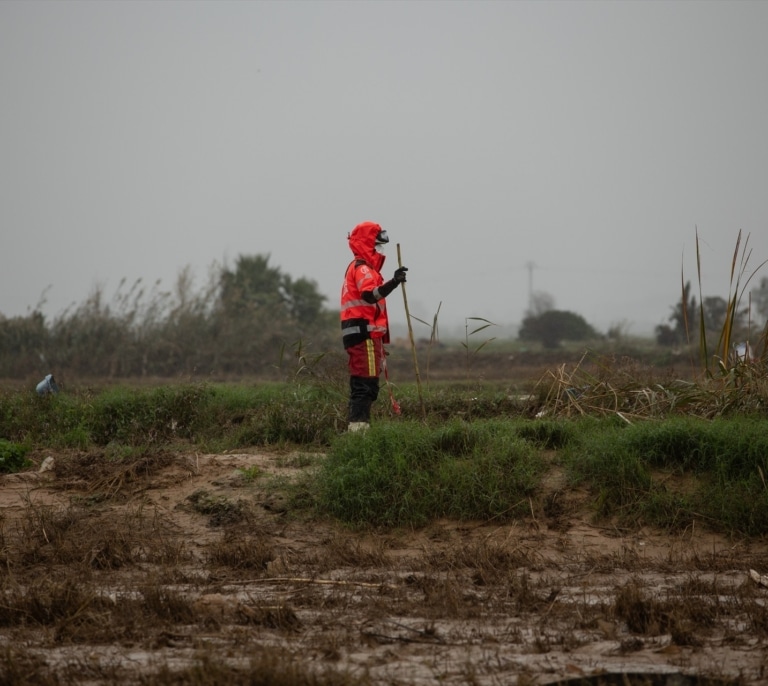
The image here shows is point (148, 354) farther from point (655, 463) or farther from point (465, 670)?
point (465, 670)

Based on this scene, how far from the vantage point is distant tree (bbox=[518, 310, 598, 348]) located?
107 ft

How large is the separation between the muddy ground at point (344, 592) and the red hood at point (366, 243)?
7.81 ft

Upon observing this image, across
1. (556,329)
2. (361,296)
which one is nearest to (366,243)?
(361,296)

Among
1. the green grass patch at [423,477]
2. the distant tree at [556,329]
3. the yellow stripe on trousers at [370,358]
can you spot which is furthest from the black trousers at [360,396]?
the distant tree at [556,329]

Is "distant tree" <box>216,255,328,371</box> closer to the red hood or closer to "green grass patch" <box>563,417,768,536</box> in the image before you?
the red hood

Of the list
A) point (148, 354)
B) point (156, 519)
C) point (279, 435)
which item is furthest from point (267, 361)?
point (156, 519)

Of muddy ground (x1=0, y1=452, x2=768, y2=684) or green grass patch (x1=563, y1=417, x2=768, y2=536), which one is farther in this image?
green grass patch (x1=563, y1=417, x2=768, y2=536)

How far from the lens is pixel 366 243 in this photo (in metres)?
8.81

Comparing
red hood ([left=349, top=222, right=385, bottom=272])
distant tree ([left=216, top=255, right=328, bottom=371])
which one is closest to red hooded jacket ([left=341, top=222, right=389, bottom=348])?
red hood ([left=349, top=222, right=385, bottom=272])

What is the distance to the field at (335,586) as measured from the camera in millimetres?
4094

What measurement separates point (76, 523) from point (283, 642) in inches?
120

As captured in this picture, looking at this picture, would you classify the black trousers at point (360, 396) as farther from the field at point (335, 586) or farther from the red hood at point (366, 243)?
the red hood at point (366, 243)

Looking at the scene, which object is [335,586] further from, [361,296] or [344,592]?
[361,296]

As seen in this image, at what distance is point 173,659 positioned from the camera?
13.8 feet
